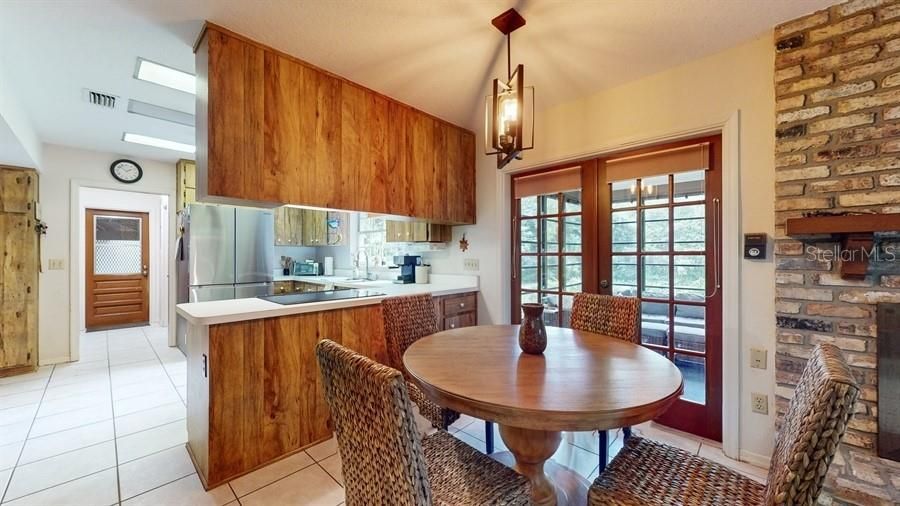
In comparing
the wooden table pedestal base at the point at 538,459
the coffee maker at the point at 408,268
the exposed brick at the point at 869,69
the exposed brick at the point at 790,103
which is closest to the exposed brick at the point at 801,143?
the exposed brick at the point at 790,103

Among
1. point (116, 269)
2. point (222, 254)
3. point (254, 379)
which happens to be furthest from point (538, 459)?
point (116, 269)

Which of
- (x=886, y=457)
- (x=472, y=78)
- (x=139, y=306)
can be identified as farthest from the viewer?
(x=139, y=306)

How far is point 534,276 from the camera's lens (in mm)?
3152

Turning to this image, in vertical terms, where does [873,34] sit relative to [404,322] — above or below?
above

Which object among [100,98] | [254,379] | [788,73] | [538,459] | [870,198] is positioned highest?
[100,98]

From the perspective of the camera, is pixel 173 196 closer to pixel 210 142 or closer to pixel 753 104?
pixel 210 142

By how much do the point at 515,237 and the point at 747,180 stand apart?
66.5 inches

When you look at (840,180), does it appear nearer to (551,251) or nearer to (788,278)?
(788,278)

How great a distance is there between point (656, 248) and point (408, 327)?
5.89ft

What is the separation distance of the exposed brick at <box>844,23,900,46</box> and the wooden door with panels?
28.2 feet

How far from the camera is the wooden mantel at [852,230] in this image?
1.58 metres

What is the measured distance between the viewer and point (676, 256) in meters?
2.39

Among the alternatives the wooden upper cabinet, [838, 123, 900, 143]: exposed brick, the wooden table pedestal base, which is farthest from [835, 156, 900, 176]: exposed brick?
the wooden upper cabinet

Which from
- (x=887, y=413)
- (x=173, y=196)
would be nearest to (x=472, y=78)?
(x=887, y=413)
